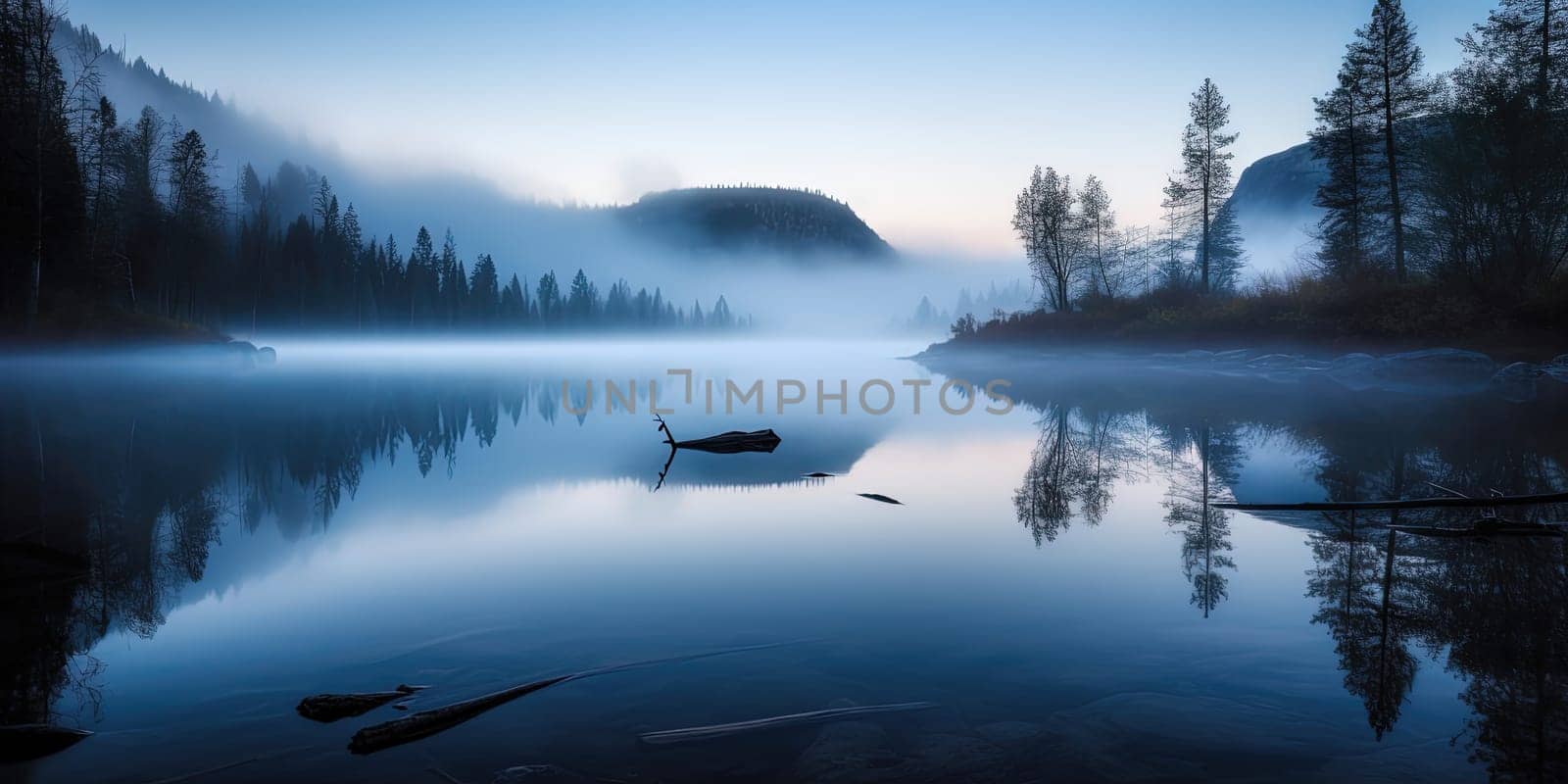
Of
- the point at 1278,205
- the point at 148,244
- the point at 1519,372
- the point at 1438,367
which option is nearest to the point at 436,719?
the point at 1519,372

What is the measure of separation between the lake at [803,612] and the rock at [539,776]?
0.26ft

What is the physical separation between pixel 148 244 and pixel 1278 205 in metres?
202

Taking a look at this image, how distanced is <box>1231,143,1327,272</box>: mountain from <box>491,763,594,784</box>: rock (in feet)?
562

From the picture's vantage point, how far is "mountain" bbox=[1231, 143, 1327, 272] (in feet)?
512

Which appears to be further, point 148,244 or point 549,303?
point 549,303

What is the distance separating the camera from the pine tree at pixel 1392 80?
44.0 m

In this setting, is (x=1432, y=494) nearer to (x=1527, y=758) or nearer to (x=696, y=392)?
(x=1527, y=758)

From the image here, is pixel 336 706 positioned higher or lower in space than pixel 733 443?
lower

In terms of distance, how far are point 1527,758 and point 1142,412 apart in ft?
85.0

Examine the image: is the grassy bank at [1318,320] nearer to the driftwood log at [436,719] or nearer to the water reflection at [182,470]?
the water reflection at [182,470]

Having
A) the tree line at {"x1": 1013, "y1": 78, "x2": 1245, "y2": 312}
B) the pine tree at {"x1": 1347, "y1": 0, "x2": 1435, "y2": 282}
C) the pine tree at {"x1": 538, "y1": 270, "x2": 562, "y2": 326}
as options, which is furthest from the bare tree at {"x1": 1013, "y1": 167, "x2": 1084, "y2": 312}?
the pine tree at {"x1": 538, "y1": 270, "x2": 562, "y2": 326}

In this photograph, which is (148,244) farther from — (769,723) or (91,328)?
(769,723)

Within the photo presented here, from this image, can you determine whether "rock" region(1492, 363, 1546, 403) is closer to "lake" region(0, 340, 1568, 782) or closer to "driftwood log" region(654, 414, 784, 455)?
"lake" region(0, 340, 1568, 782)

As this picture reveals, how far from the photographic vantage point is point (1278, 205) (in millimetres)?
170000
